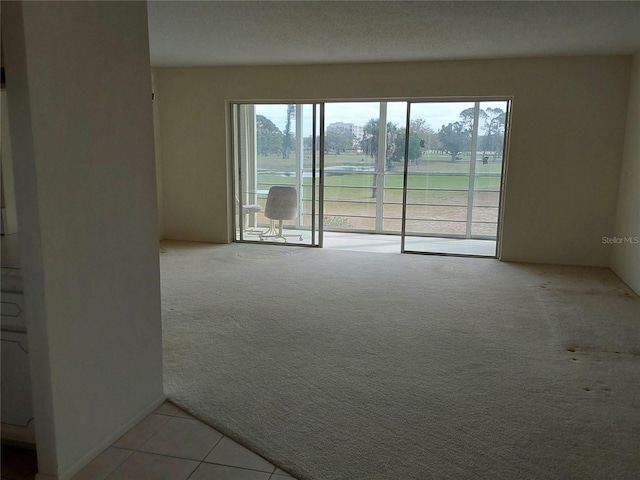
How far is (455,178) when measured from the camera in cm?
691

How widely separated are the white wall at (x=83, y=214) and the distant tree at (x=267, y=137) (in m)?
4.43

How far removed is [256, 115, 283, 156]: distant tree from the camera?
6734 millimetres

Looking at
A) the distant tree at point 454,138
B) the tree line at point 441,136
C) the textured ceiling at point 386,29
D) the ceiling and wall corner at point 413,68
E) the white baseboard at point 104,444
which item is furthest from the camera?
the distant tree at point 454,138

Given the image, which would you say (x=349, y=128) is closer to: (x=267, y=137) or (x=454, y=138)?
(x=267, y=137)

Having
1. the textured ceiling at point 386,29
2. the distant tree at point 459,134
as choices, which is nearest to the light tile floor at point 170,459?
the textured ceiling at point 386,29

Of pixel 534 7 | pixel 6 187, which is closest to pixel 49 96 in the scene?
pixel 6 187

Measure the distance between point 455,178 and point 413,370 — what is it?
4466 millimetres

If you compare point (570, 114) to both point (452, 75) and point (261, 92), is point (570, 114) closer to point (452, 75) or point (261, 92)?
point (452, 75)

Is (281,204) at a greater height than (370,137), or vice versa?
(370,137)

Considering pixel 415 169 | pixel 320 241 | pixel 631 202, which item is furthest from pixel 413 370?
pixel 415 169

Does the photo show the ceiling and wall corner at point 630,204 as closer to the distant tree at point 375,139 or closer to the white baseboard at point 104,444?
the distant tree at point 375,139

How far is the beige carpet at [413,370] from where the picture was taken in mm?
2174

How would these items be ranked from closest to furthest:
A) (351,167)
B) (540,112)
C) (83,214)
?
(83,214), (540,112), (351,167)

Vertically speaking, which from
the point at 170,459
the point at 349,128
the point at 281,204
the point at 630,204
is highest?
the point at 349,128
